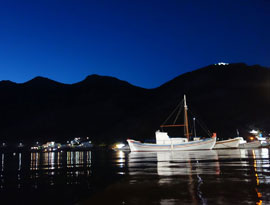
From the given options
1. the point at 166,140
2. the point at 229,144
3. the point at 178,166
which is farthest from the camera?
the point at 229,144

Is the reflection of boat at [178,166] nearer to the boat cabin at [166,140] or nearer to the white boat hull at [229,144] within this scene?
the boat cabin at [166,140]

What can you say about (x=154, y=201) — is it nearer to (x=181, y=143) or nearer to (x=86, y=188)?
(x=86, y=188)

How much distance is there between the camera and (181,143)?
6091 cm


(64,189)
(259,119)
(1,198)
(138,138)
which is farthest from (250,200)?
(138,138)

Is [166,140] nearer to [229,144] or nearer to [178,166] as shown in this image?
[229,144]

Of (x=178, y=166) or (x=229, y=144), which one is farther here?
(x=229, y=144)

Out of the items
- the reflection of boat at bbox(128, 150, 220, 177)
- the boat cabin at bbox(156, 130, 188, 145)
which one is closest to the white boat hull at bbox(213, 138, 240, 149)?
the boat cabin at bbox(156, 130, 188, 145)

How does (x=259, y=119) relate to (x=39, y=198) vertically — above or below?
above

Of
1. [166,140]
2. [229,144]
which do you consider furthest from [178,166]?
[229,144]

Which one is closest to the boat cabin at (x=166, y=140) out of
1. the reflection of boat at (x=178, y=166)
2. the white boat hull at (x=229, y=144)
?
the white boat hull at (x=229, y=144)

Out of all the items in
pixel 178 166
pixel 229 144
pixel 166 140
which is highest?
pixel 166 140

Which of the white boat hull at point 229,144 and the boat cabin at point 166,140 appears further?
the white boat hull at point 229,144

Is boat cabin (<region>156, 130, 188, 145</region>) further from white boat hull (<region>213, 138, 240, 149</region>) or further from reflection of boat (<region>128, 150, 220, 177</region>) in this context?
reflection of boat (<region>128, 150, 220, 177</region>)

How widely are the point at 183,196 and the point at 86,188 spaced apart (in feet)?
21.3
